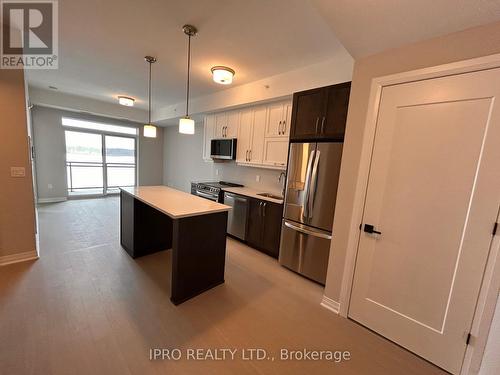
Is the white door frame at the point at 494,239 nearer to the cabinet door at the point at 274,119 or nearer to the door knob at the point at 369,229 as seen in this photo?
the door knob at the point at 369,229

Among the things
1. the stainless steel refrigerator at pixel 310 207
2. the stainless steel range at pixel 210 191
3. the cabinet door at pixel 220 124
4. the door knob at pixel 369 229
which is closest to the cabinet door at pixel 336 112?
the stainless steel refrigerator at pixel 310 207

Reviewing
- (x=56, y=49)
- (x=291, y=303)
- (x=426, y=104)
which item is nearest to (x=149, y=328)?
(x=291, y=303)

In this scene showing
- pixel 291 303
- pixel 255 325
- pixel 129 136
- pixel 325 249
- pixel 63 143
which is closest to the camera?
pixel 255 325

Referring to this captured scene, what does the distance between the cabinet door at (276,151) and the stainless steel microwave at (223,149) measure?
0.79m

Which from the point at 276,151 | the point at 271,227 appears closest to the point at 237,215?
the point at 271,227

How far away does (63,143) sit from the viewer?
19.0 ft

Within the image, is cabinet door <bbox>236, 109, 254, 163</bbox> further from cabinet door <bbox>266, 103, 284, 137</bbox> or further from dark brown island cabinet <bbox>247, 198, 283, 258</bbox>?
dark brown island cabinet <bbox>247, 198, 283, 258</bbox>

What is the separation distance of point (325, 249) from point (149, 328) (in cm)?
197

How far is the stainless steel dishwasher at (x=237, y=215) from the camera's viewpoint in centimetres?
362

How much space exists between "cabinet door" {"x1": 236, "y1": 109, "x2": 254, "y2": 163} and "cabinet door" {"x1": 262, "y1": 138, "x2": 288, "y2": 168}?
42 centimetres

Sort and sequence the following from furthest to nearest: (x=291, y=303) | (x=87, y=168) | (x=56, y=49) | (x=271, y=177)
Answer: (x=87, y=168)
(x=271, y=177)
(x=56, y=49)
(x=291, y=303)

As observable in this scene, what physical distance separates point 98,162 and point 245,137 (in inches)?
211

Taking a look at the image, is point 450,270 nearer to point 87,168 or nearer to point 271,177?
point 271,177

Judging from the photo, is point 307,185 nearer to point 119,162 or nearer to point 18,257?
point 18,257
